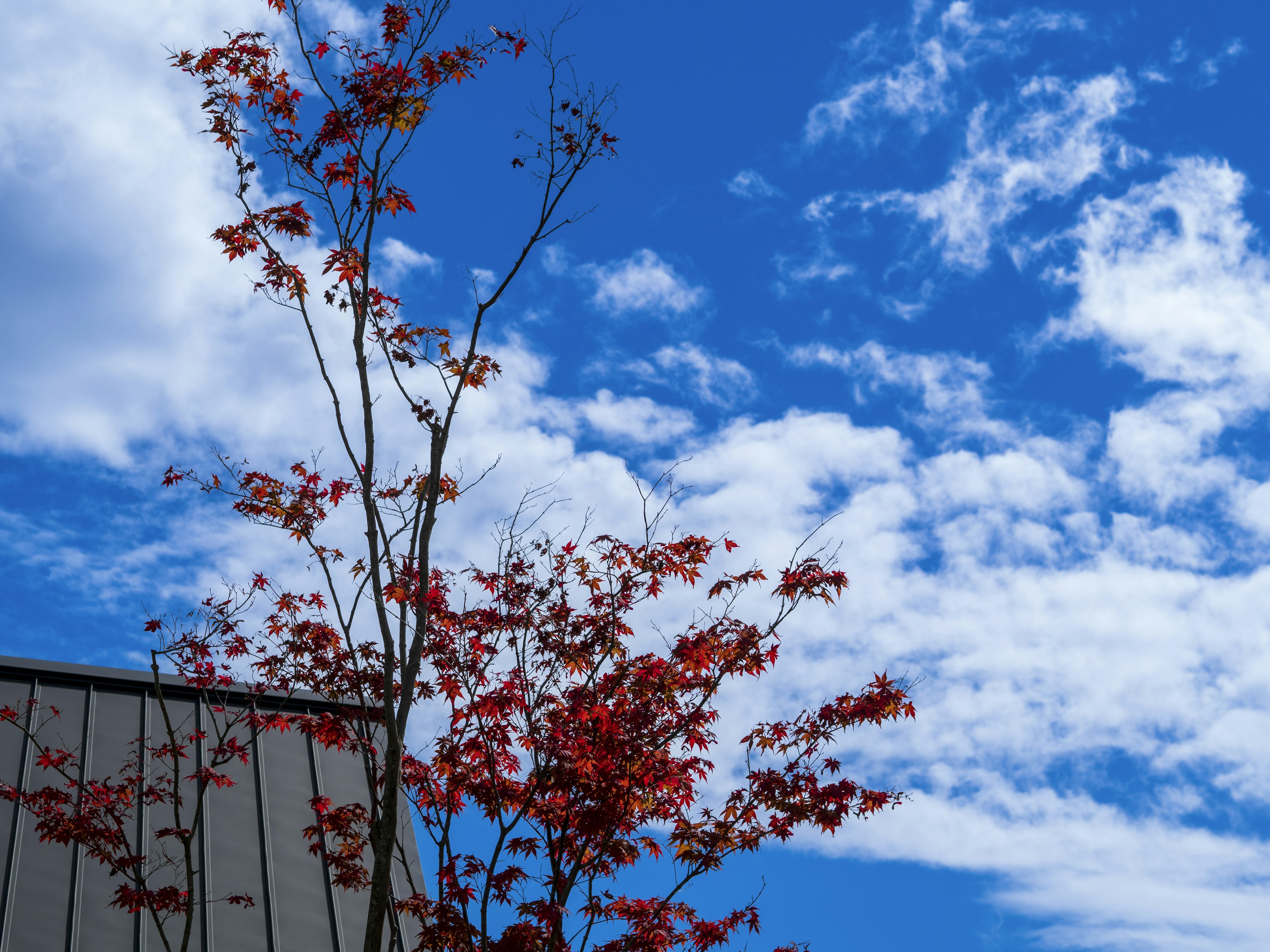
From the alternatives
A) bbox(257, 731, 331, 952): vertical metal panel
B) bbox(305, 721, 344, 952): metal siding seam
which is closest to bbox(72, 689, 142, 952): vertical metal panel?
bbox(257, 731, 331, 952): vertical metal panel

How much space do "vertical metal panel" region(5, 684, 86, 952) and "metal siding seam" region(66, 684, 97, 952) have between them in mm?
29

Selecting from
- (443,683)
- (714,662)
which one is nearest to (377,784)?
(443,683)

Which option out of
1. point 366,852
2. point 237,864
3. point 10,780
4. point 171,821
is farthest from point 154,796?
point 366,852

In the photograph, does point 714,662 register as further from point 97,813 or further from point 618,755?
point 97,813

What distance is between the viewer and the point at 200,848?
10000mm

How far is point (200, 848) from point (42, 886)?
1.33 metres

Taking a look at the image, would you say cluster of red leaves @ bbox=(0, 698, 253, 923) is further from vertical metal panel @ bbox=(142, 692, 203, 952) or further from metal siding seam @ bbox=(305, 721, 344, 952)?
metal siding seam @ bbox=(305, 721, 344, 952)

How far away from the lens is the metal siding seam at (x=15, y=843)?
29.0ft

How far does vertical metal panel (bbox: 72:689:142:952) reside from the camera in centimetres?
905

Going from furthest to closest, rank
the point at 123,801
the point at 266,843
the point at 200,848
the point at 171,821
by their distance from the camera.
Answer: the point at 266,843 < the point at 171,821 < the point at 200,848 < the point at 123,801

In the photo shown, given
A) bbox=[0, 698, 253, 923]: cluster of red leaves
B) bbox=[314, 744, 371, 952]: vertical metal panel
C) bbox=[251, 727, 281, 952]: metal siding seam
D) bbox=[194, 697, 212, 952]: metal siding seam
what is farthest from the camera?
bbox=[314, 744, 371, 952]: vertical metal panel

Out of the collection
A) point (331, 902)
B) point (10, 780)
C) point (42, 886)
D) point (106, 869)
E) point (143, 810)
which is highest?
point (10, 780)

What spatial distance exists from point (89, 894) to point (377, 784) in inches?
124

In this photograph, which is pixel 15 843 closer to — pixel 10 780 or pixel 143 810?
pixel 10 780
